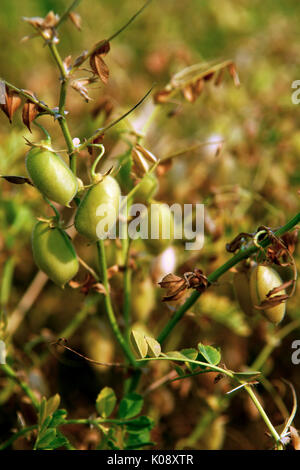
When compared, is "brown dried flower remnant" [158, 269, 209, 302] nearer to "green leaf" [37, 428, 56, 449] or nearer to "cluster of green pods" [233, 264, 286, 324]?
"cluster of green pods" [233, 264, 286, 324]

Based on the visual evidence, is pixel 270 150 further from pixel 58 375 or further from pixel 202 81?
pixel 58 375

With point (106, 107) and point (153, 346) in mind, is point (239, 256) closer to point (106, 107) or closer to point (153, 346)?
point (153, 346)

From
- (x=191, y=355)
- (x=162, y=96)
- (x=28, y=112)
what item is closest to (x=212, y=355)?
(x=191, y=355)

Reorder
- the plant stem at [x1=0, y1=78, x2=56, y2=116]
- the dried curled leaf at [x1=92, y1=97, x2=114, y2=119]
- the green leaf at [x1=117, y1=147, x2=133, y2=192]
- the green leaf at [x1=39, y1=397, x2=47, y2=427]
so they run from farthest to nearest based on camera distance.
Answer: the dried curled leaf at [x1=92, y1=97, x2=114, y2=119] < the green leaf at [x1=117, y1=147, x2=133, y2=192] < the green leaf at [x1=39, y1=397, x2=47, y2=427] < the plant stem at [x1=0, y1=78, x2=56, y2=116]

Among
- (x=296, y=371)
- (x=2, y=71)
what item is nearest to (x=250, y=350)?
(x=296, y=371)

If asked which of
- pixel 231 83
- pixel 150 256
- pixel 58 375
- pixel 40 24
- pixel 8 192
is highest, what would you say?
pixel 40 24

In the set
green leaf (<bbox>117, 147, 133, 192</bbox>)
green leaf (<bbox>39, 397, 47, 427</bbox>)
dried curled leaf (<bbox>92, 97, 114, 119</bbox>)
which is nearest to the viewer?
green leaf (<bbox>39, 397, 47, 427</bbox>)

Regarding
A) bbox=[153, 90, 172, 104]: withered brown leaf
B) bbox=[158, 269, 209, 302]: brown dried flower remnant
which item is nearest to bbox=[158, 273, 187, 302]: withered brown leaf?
bbox=[158, 269, 209, 302]: brown dried flower remnant
